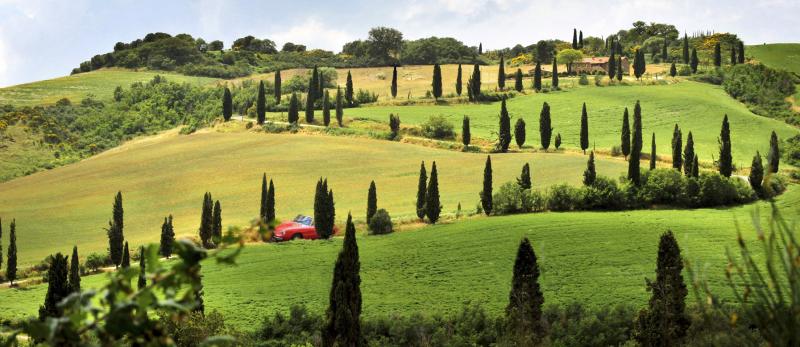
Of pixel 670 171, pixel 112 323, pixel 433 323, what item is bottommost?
pixel 433 323

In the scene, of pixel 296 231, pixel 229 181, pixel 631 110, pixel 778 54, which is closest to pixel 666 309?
pixel 296 231

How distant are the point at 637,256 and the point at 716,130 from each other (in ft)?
247

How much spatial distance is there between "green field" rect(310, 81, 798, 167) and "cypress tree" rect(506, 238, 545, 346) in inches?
2754

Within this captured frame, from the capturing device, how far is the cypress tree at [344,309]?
4425cm

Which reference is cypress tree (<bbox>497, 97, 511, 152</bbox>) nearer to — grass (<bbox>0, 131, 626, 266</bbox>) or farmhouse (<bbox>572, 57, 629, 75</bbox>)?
grass (<bbox>0, 131, 626, 266</bbox>)

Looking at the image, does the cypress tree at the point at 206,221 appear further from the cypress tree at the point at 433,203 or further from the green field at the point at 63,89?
the green field at the point at 63,89

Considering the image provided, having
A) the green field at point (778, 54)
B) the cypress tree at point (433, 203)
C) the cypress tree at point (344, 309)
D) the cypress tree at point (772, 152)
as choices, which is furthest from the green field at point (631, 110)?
the cypress tree at point (344, 309)

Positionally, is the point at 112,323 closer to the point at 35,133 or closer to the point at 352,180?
the point at 352,180

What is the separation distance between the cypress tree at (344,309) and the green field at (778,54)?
151 meters

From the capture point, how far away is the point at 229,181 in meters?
107

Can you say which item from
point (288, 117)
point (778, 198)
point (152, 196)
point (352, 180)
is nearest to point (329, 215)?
point (352, 180)

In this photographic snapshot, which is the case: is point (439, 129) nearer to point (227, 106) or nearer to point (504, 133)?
point (504, 133)

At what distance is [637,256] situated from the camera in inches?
2360

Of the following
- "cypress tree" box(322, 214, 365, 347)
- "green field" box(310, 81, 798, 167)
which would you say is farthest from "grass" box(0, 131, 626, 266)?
"cypress tree" box(322, 214, 365, 347)
